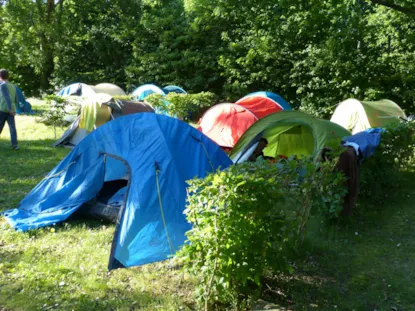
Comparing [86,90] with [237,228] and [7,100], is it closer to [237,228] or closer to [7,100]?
[7,100]

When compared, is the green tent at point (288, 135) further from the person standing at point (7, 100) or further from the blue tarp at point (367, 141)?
the person standing at point (7, 100)

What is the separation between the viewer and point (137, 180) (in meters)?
4.79

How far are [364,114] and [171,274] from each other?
7.72 m

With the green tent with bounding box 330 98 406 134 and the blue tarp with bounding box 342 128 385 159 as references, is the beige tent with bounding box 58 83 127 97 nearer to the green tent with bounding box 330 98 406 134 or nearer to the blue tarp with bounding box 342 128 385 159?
the green tent with bounding box 330 98 406 134

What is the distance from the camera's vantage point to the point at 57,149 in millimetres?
9750

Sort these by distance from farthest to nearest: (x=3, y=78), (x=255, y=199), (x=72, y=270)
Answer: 1. (x=3, y=78)
2. (x=72, y=270)
3. (x=255, y=199)

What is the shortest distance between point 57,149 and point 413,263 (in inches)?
305

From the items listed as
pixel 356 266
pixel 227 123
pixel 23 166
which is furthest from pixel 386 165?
pixel 23 166

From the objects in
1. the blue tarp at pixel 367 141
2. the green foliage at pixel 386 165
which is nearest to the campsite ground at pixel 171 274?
the green foliage at pixel 386 165

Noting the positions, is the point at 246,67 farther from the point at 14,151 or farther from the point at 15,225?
the point at 15,225

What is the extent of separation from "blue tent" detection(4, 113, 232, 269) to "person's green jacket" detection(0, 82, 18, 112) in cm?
389

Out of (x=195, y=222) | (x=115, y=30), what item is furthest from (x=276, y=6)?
(x=115, y=30)

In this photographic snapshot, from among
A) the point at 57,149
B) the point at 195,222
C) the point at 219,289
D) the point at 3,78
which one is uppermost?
the point at 3,78

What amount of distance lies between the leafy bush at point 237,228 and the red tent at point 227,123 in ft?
20.2
